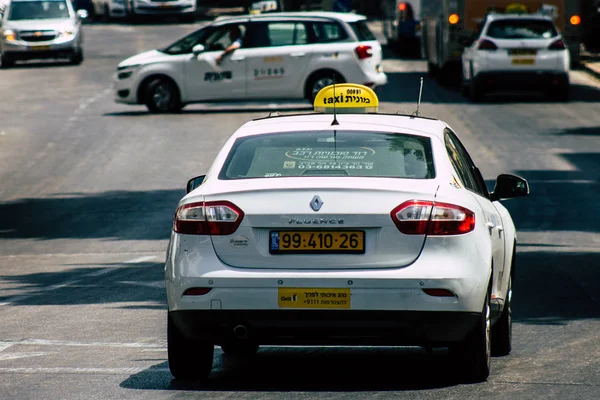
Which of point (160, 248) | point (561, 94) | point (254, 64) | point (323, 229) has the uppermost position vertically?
point (323, 229)

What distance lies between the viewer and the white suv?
29922 mm

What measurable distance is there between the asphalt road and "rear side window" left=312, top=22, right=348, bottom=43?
1.50m

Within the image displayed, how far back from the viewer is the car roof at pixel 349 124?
802 centimetres

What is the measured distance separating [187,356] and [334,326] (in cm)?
87

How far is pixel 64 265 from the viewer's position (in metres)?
14.3

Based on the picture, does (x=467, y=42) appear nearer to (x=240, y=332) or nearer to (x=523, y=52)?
(x=523, y=52)

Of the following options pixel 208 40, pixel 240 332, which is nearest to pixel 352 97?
pixel 240 332

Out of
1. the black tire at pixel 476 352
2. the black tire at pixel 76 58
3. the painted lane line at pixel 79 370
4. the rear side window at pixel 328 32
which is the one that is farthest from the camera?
the black tire at pixel 76 58

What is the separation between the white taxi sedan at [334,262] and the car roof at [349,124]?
40cm

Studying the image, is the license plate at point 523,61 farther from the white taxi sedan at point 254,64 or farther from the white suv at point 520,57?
the white taxi sedan at point 254,64

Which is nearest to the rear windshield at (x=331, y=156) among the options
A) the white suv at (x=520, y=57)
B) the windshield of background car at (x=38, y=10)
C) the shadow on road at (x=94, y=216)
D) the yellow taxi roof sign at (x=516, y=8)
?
the shadow on road at (x=94, y=216)

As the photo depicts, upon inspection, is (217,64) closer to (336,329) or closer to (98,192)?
(98,192)

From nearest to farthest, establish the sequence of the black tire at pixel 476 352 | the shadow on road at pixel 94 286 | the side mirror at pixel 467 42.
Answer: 1. the black tire at pixel 476 352
2. the shadow on road at pixel 94 286
3. the side mirror at pixel 467 42

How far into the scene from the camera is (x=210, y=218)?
24.4ft
